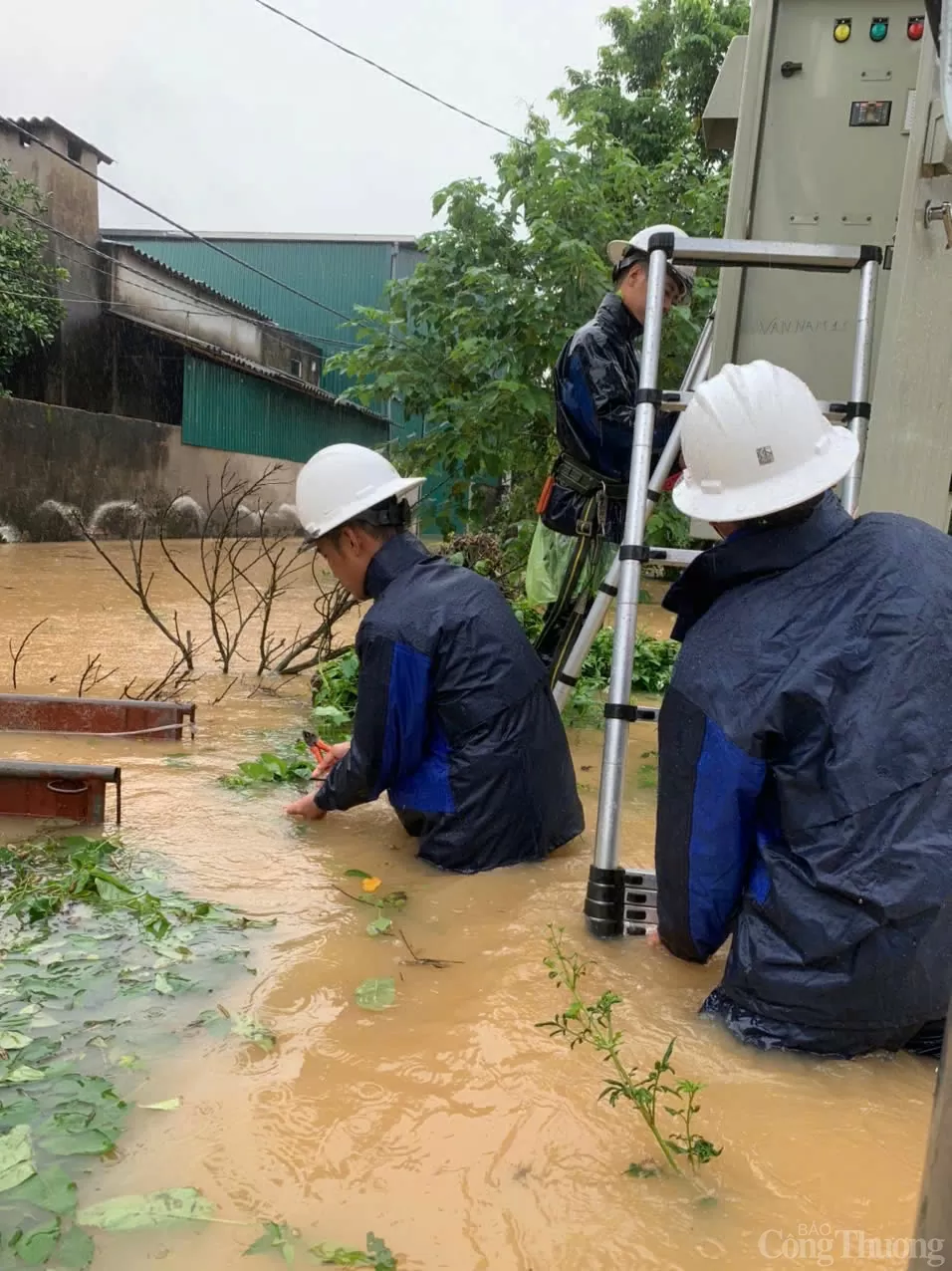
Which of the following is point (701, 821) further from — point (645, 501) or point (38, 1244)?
point (38, 1244)

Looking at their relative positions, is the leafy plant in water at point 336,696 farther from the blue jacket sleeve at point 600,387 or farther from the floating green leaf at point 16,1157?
the floating green leaf at point 16,1157

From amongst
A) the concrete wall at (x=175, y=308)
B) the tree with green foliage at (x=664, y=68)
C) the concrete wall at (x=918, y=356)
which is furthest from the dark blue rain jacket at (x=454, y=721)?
the concrete wall at (x=175, y=308)

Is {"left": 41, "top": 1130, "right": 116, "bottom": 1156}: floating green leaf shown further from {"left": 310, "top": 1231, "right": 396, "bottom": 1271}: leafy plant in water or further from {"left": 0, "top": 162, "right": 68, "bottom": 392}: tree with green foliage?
{"left": 0, "top": 162, "right": 68, "bottom": 392}: tree with green foliage

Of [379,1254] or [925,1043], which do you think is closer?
[379,1254]

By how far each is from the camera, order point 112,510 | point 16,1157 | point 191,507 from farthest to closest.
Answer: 1. point 191,507
2. point 112,510
3. point 16,1157

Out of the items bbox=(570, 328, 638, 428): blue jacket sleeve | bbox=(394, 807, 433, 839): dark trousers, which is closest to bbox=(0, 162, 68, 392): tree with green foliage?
bbox=(570, 328, 638, 428): blue jacket sleeve

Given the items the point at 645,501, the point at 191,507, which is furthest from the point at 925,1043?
the point at 191,507

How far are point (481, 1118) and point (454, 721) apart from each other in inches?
59.7

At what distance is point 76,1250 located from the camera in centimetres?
179

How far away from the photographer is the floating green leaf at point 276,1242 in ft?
5.91

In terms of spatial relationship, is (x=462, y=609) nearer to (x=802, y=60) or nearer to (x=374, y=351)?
(x=802, y=60)

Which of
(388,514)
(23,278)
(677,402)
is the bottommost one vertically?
(388,514)

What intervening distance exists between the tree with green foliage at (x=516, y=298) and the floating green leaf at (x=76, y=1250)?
27.4 feet

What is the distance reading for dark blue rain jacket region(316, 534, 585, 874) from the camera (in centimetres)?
351
